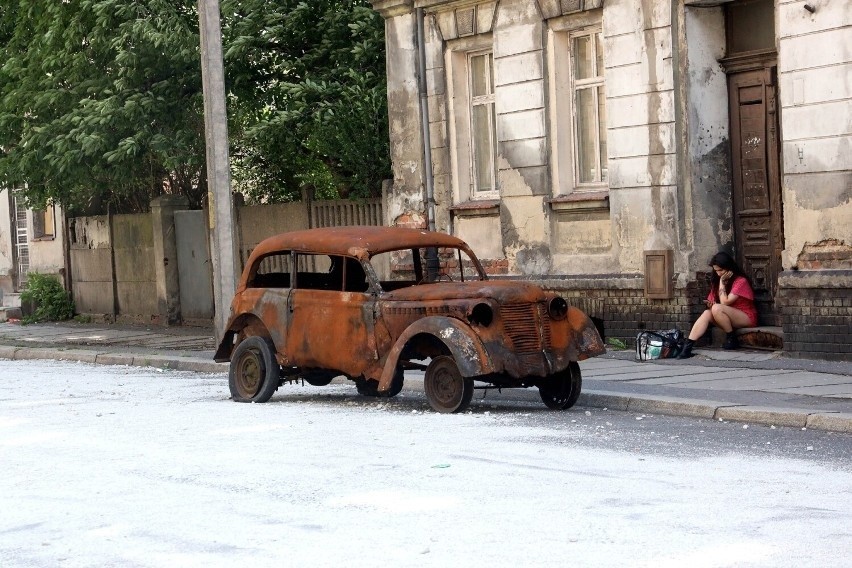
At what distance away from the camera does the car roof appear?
44.1ft

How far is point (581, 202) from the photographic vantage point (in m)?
18.7

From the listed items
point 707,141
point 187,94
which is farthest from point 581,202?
point 187,94

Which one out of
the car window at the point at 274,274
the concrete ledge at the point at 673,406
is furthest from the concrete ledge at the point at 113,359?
the concrete ledge at the point at 673,406

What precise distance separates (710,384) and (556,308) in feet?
6.15

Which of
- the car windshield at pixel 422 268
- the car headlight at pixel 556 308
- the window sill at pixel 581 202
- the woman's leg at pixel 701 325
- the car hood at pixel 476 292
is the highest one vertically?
the window sill at pixel 581 202

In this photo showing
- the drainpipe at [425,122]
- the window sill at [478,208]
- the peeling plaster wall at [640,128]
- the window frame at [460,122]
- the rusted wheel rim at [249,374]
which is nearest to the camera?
the rusted wheel rim at [249,374]

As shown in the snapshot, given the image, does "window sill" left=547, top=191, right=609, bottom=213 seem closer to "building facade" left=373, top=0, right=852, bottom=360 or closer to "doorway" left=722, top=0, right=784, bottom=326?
"building facade" left=373, top=0, right=852, bottom=360

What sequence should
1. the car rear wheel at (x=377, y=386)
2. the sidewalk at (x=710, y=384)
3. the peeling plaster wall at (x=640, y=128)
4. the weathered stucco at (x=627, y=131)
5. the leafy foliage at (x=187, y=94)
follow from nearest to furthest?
the sidewalk at (x=710, y=384) < the car rear wheel at (x=377, y=386) < the weathered stucco at (x=627, y=131) < the peeling plaster wall at (x=640, y=128) < the leafy foliage at (x=187, y=94)

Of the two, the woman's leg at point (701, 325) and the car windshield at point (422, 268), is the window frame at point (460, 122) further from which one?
the woman's leg at point (701, 325)

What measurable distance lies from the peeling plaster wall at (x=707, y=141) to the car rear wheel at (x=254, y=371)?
5.51 m

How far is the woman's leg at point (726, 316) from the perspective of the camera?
16.6 metres

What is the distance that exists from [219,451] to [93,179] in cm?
1578

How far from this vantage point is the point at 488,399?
14.0 meters

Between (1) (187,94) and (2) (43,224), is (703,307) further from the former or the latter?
(2) (43,224)
